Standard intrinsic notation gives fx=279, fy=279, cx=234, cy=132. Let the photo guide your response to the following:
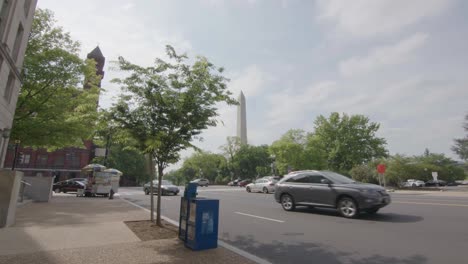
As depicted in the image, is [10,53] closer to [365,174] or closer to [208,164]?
[365,174]

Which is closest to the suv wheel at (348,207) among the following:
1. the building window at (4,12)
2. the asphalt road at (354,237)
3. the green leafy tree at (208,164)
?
the asphalt road at (354,237)

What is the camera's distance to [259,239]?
7.13 meters

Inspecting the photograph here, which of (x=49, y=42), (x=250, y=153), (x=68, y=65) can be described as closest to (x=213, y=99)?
(x=68, y=65)

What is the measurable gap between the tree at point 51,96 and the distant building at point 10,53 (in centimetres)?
91

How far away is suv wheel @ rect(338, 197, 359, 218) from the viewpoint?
9.63 meters

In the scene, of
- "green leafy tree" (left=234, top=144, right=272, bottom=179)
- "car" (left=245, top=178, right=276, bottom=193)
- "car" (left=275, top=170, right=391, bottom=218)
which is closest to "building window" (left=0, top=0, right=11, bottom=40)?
"car" (left=275, top=170, right=391, bottom=218)

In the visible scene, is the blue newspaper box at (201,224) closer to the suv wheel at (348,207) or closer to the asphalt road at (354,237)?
the asphalt road at (354,237)

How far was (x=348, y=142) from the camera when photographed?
54406 millimetres

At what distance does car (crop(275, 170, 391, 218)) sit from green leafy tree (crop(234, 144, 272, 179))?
204 feet

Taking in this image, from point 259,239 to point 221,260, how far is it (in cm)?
212

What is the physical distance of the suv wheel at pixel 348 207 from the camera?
963 centimetres

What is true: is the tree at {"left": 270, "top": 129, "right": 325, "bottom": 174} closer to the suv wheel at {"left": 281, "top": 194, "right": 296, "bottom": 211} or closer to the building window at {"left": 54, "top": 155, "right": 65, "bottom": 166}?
the suv wheel at {"left": 281, "top": 194, "right": 296, "bottom": 211}

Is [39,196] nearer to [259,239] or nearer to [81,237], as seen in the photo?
[81,237]

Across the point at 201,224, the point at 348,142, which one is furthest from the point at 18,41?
the point at 348,142
